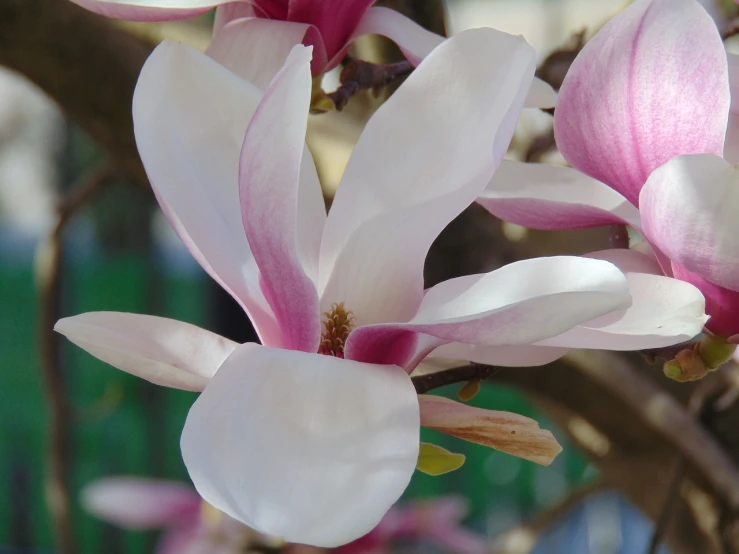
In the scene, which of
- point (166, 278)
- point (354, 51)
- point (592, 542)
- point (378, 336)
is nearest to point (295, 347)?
point (378, 336)

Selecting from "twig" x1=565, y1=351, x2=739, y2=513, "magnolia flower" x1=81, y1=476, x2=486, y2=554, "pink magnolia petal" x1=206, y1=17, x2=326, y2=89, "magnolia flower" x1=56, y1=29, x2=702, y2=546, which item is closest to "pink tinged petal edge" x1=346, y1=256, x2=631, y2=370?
"magnolia flower" x1=56, y1=29, x2=702, y2=546

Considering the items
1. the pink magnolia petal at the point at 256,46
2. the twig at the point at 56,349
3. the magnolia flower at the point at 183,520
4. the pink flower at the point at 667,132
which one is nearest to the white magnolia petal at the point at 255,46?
the pink magnolia petal at the point at 256,46

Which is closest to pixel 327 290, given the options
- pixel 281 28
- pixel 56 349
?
pixel 281 28

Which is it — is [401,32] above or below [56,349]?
A: above

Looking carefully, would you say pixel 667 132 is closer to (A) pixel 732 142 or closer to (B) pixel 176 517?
(A) pixel 732 142

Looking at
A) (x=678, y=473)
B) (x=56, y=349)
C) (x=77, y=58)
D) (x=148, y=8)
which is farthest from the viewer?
(x=56, y=349)

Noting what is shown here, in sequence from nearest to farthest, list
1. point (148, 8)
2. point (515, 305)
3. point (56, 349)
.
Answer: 1. point (515, 305)
2. point (148, 8)
3. point (56, 349)

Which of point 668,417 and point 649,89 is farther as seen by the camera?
point 668,417

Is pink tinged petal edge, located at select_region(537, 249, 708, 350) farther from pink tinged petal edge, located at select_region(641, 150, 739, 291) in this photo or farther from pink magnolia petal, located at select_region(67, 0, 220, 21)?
pink magnolia petal, located at select_region(67, 0, 220, 21)
